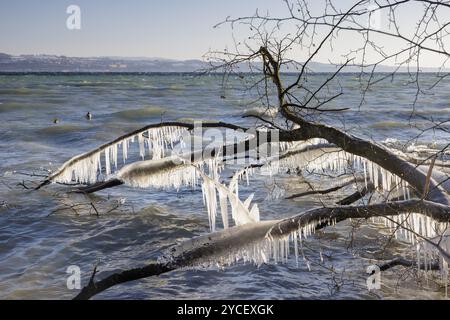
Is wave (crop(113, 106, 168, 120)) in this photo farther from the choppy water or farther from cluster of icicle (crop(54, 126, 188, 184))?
cluster of icicle (crop(54, 126, 188, 184))

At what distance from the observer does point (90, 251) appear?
6.96m

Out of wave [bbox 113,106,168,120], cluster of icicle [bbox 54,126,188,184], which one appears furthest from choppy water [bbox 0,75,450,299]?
wave [bbox 113,106,168,120]

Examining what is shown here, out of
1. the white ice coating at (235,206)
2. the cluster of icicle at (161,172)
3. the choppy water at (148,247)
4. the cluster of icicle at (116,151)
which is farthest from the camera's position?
the cluster of icicle at (116,151)

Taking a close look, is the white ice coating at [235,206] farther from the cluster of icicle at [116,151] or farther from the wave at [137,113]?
the wave at [137,113]

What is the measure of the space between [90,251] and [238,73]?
3.30 meters

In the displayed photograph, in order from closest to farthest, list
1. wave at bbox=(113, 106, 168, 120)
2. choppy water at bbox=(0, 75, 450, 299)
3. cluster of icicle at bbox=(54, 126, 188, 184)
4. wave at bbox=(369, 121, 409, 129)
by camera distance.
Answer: choppy water at bbox=(0, 75, 450, 299), cluster of icicle at bbox=(54, 126, 188, 184), wave at bbox=(369, 121, 409, 129), wave at bbox=(113, 106, 168, 120)

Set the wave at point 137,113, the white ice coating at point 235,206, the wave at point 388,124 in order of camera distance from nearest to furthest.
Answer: the white ice coating at point 235,206
the wave at point 388,124
the wave at point 137,113

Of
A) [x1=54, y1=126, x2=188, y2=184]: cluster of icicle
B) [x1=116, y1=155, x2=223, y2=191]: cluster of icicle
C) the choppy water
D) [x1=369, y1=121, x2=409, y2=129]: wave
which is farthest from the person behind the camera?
[x1=369, y1=121, x2=409, y2=129]: wave

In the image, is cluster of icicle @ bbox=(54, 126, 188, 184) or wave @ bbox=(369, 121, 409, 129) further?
wave @ bbox=(369, 121, 409, 129)

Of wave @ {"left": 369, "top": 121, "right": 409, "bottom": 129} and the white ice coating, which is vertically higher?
the white ice coating

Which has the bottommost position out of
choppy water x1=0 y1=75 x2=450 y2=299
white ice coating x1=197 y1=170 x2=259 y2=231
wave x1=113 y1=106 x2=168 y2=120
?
choppy water x1=0 y1=75 x2=450 y2=299

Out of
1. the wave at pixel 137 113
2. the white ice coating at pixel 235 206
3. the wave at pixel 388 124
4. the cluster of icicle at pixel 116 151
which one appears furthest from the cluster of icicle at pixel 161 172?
the wave at pixel 137 113

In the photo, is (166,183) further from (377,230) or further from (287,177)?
(287,177)
